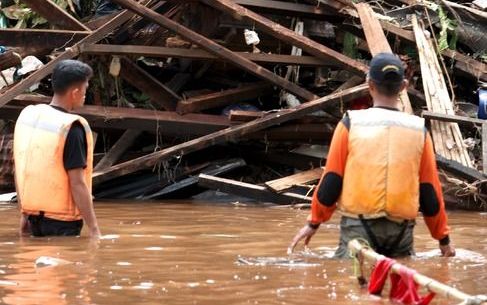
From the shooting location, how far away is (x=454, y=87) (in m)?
12.0

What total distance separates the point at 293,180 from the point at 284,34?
1668mm

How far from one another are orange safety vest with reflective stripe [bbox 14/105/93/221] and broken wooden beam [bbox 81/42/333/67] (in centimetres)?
421

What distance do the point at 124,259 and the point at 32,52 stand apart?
18.3 ft

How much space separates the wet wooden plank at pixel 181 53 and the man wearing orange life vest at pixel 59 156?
4.19m

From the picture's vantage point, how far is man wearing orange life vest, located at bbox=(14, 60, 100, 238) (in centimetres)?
637

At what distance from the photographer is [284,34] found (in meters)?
10.8

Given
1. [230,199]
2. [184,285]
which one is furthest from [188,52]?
[184,285]

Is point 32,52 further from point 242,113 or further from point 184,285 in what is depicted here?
point 184,285

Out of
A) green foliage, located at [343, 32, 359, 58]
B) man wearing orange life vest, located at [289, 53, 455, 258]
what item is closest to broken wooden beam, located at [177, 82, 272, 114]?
green foliage, located at [343, 32, 359, 58]

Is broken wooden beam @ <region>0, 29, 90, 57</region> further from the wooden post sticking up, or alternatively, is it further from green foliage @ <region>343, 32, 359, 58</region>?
the wooden post sticking up

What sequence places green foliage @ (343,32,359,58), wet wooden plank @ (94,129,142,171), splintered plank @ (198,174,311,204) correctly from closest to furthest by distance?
splintered plank @ (198,174,311,204) → wet wooden plank @ (94,129,142,171) → green foliage @ (343,32,359,58)

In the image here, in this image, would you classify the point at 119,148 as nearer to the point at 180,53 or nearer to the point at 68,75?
the point at 180,53

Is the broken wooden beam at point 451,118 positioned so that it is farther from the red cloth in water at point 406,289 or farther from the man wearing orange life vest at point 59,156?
the red cloth in water at point 406,289

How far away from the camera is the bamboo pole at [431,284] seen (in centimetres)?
369
